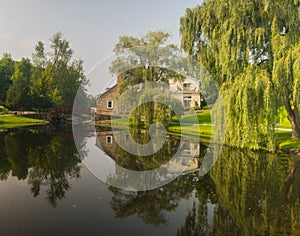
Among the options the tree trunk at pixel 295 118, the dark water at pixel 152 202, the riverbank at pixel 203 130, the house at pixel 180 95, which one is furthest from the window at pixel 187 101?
the dark water at pixel 152 202

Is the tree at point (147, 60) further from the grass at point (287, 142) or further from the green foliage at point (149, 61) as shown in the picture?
the grass at point (287, 142)

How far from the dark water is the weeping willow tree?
2114mm

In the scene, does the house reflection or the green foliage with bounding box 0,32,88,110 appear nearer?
the house reflection

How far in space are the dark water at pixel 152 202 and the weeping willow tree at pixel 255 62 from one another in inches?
83.2

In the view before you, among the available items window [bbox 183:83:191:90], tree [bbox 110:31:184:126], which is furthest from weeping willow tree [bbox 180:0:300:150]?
window [bbox 183:83:191:90]

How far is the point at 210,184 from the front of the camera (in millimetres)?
8250

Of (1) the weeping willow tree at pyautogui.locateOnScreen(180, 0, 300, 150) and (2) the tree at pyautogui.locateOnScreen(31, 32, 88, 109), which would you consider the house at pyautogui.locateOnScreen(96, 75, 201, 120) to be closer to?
(2) the tree at pyautogui.locateOnScreen(31, 32, 88, 109)

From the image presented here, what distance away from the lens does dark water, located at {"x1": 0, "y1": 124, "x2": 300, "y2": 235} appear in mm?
5328

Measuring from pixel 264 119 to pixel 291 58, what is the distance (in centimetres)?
296

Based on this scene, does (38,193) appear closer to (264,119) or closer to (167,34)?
(264,119)

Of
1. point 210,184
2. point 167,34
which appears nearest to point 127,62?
point 167,34

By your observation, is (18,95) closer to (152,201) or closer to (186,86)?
(186,86)

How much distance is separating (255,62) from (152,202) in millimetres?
9990

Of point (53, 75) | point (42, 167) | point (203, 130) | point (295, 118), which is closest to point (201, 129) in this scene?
point (203, 130)
